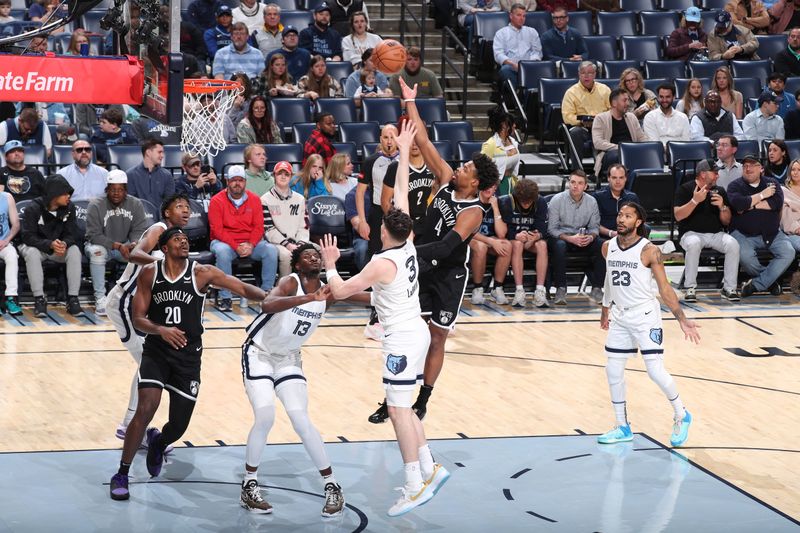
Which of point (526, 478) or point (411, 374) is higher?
point (411, 374)

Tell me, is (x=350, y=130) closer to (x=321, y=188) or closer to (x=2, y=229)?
(x=321, y=188)

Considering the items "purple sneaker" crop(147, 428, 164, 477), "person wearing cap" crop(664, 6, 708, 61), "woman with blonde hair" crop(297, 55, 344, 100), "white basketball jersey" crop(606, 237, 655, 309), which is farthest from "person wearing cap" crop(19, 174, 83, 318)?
"person wearing cap" crop(664, 6, 708, 61)

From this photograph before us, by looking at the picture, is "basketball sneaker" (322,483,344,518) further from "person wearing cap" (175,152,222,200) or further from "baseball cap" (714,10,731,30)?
"baseball cap" (714,10,731,30)

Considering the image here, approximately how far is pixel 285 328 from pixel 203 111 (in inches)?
160

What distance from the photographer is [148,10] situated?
8672 millimetres

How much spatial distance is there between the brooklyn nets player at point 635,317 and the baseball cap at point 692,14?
30.5 feet

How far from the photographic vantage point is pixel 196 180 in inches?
528

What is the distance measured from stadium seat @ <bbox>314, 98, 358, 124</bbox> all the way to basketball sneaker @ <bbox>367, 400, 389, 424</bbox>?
21.1ft

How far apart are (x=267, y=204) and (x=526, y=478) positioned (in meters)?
5.62

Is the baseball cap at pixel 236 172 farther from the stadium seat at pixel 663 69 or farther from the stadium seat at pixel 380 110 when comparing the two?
the stadium seat at pixel 663 69

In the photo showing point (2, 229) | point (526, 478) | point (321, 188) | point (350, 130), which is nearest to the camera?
point (526, 478)

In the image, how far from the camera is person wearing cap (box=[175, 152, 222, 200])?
13305 millimetres

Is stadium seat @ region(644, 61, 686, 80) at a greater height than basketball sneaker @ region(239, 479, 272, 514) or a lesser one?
greater

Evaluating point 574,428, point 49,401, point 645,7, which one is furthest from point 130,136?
point 645,7
